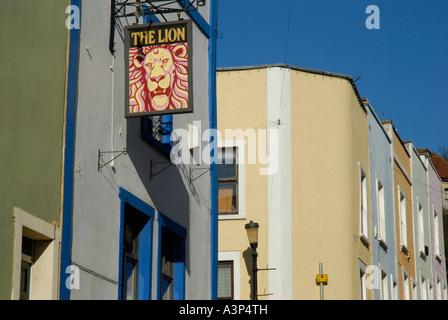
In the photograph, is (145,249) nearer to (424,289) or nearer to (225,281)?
(225,281)

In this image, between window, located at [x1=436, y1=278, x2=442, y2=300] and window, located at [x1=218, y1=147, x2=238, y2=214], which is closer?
window, located at [x1=218, y1=147, x2=238, y2=214]

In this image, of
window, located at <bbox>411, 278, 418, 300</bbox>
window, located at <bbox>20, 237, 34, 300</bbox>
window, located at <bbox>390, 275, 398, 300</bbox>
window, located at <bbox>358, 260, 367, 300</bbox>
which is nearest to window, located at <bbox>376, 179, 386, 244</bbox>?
window, located at <bbox>390, 275, 398, 300</bbox>

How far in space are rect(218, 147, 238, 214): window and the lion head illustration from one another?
9.84 meters

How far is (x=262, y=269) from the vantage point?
21.3 meters

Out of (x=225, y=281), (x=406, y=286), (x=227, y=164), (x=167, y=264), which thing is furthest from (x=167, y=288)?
(x=406, y=286)

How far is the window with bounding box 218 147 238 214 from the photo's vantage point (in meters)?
22.4

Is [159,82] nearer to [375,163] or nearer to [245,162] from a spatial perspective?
[245,162]

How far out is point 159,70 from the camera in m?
12.6

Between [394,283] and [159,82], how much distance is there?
1679 cm

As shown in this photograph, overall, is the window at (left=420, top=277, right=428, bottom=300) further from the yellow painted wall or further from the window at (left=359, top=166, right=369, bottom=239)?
the yellow painted wall

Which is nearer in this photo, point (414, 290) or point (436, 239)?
point (414, 290)

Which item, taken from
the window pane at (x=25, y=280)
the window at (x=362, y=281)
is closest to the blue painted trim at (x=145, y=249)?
the window pane at (x=25, y=280)

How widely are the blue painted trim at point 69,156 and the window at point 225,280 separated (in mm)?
10563

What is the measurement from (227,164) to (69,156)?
1106 cm
